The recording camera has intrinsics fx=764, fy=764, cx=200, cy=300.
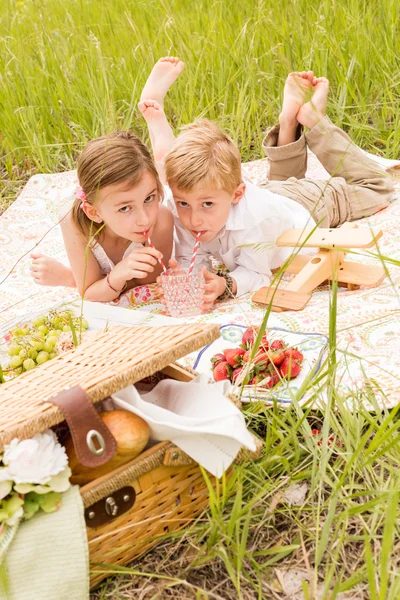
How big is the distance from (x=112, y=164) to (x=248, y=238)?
0.57 meters

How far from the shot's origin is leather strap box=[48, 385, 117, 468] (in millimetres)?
1351

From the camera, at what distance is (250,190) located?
290 centimetres

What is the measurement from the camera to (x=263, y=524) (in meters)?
1.56

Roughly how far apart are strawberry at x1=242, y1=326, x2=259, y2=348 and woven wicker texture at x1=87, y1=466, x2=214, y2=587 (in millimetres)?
624

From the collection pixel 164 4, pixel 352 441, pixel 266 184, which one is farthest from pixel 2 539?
pixel 164 4

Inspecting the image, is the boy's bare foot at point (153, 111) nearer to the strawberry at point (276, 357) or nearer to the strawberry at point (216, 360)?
the strawberry at point (216, 360)

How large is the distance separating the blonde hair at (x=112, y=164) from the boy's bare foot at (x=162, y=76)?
0.69m

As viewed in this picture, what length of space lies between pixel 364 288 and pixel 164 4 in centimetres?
270

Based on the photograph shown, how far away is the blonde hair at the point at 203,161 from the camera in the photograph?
2.63 m

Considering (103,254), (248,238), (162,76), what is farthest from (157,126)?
(248,238)

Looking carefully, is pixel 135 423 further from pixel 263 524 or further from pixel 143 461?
pixel 263 524

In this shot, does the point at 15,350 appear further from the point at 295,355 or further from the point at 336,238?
the point at 336,238

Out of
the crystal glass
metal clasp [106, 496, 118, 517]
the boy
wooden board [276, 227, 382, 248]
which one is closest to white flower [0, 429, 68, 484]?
metal clasp [106, 496, 118, 517]

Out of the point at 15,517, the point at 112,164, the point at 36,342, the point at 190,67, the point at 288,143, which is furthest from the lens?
the point at 190,67
